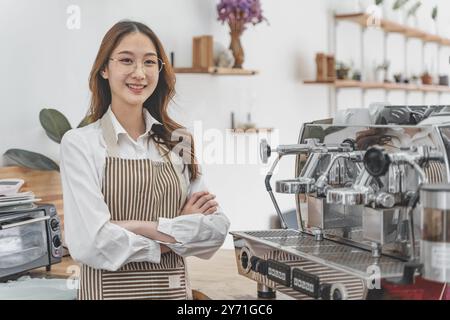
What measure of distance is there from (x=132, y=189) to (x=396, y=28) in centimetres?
211

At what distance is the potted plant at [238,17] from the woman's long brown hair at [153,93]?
982 mm

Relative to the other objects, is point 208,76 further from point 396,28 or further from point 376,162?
point 376,162

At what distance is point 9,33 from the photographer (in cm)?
190

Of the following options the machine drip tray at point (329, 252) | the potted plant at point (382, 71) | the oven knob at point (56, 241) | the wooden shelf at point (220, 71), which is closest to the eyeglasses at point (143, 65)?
the machine drip tray at point (329, 252)

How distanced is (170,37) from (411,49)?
1599 millimetres

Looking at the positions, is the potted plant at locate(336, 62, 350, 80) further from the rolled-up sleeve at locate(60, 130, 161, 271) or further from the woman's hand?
A: the rolled-up sleeve at locate(60, 130, 161, 271)

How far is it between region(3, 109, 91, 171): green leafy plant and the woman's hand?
1.87 ft

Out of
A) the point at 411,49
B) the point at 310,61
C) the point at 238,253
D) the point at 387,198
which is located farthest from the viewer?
the point at 411,49

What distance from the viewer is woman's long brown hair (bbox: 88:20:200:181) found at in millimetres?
1605

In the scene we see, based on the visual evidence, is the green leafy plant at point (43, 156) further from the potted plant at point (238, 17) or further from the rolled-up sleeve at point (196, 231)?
the potted plant at point (238, 17)

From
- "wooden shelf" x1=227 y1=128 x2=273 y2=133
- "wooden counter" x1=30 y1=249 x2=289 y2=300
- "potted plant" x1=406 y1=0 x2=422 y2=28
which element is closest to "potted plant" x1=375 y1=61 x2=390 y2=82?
"potted plant" x1=406 y1=0 x2=422 y2=28

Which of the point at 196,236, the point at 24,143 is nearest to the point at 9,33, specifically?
the point at 24,143

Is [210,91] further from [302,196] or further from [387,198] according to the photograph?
[387,198]
